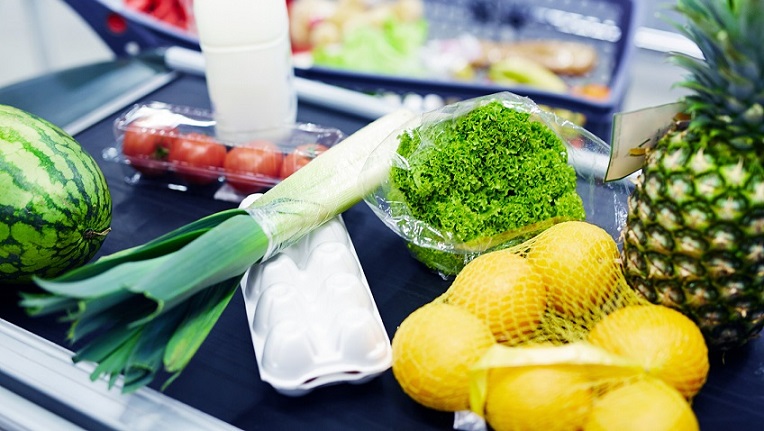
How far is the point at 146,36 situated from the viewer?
6.32 ft

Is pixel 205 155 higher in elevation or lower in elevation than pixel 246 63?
lower

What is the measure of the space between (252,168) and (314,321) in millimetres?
446

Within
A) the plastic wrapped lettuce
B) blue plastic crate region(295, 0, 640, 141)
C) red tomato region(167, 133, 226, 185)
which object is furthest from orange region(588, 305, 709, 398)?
blue plastic crate region(295, 0, 640, 141)

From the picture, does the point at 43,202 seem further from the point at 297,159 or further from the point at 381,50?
the point at 381,50

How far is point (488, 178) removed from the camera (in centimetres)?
92

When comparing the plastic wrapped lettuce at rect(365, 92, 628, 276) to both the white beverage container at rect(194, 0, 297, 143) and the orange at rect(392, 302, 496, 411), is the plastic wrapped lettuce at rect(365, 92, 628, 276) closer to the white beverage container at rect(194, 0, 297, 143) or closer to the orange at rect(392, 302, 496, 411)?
the orange at rect(392, 302, 496, 411)

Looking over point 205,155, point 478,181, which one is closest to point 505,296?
point 478,181

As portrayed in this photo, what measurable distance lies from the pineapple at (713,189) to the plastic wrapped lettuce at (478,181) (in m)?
0.18

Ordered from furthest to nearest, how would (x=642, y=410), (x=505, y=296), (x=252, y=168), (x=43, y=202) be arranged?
1. (x=252, y=168)
2. (x=43, y=202)
3. (x=505, y=296)
4. (x=642, y=410)

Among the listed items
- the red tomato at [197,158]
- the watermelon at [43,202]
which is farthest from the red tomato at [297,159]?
the watermelon at [43,202]

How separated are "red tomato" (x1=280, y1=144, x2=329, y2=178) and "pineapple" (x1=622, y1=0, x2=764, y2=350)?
0.60 meters

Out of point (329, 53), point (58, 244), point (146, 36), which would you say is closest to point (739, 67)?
point (58, 244)

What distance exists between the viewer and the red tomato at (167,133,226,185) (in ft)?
3.92

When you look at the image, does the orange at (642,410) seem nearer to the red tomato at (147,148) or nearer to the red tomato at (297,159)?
the red tomato at (297,159)
